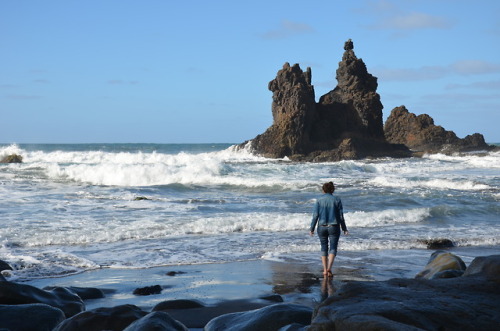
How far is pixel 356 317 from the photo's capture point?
3.65 metres

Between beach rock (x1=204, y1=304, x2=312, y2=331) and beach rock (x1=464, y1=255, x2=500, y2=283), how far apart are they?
1.51 metres

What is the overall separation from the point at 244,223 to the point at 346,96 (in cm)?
4999

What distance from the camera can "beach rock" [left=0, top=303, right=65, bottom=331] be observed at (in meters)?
5.25

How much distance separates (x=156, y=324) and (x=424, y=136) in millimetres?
69018

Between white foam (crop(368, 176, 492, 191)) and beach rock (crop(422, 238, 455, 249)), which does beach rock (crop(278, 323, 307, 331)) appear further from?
white foam (crop(368, 176, 492, 191))

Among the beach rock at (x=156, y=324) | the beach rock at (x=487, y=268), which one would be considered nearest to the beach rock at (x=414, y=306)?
the beach rock at (x=487, y=268)

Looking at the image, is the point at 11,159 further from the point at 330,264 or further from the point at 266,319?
the point at 266,319

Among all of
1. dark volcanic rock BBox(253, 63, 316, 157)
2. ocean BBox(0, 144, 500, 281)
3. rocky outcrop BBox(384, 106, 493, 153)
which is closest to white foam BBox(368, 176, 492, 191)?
ocean BBox(0, 144, 500, 281)

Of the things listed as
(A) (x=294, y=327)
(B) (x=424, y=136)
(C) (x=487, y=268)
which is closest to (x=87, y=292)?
(A) (x=294, y=327)

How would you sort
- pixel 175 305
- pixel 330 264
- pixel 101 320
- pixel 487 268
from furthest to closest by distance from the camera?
pixel 330 264 < pixel 175 305 < pixel 101 320 < pixel 487 268

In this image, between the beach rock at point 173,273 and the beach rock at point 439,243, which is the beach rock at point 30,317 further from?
the beach rock at point 439,243

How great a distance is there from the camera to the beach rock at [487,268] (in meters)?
4.63

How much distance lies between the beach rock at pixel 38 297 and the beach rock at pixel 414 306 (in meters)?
3.26

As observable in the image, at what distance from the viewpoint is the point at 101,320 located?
5.15 meters
